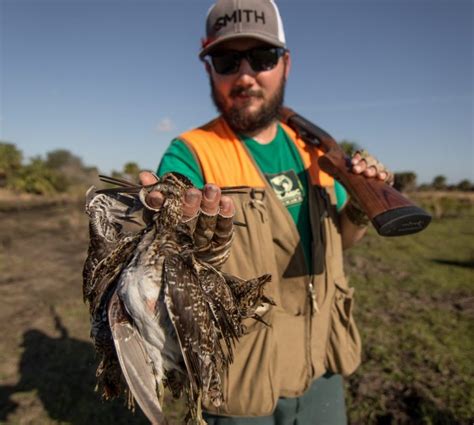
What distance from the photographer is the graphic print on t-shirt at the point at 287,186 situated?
317 centimetres

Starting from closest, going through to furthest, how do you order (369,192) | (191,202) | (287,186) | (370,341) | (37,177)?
(191,202) → (369,192) → (287,186) → (370,341) → (37,177)

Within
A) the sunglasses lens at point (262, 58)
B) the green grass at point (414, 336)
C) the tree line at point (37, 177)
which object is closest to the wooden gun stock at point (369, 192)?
the sunglasses lens at point (262, 58)

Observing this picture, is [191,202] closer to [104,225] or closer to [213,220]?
[213,220]

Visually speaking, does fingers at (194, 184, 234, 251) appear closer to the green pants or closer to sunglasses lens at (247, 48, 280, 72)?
the green pants

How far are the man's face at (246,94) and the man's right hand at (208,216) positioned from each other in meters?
1.42

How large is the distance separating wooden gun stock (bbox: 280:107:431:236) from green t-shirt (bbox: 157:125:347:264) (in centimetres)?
24

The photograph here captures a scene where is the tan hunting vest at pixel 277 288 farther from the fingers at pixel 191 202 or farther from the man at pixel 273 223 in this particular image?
the fingers at pixel 191 202

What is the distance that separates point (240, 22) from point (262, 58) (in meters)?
0.34

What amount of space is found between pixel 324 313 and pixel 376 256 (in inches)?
398

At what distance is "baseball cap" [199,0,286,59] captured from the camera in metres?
3.08

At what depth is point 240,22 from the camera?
10.1 ft

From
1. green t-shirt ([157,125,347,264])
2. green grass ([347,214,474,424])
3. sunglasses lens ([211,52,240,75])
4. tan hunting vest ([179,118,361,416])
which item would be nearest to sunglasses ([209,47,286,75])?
sunglasses lens ([211,52,240,75])

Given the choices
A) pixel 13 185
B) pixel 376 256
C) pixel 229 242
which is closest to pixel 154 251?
pixel 229 242

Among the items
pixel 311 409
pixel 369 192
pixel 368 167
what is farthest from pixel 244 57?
pixel 311 409
